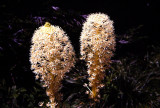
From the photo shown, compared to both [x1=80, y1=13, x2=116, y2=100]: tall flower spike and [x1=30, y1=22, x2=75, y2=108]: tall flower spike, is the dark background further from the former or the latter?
[x1=80, y1=13, x2=116, y2=100]: tall flower spike

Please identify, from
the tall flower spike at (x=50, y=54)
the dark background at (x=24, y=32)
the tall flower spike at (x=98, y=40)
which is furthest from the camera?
the dark background at (x=24, y=32)

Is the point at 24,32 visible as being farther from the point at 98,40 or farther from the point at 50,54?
the point at 98,40

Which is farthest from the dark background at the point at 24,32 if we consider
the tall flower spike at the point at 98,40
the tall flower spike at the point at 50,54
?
the tall flower spike at the point at 98,40

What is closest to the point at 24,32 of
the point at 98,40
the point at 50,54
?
the point at 50,54

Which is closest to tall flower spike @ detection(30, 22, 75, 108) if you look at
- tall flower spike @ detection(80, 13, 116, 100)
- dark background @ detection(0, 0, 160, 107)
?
tall flower spike @ detection(80, 13, 116, 100)

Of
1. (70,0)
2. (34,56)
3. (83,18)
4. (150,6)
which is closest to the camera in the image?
(34,56)

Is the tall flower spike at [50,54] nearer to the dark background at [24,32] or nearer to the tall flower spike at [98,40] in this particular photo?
the tall flower spike at [98,40]

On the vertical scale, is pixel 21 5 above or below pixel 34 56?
above

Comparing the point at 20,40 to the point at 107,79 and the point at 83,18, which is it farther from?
the point at 107,79

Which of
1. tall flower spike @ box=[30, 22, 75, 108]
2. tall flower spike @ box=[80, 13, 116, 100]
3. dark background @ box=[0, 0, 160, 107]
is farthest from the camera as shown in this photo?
dark background @ box=[0, 0, 160, 107]

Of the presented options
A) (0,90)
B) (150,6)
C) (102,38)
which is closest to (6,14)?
(0,90)

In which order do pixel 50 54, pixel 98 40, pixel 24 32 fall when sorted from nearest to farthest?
pixel 50 54 < pixel 98 40 < pixel 24 32
